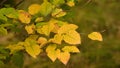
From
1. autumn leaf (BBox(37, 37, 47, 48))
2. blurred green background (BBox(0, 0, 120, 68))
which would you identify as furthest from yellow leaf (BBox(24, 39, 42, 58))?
blurred green background (BBox(0, 0, 120, 68))

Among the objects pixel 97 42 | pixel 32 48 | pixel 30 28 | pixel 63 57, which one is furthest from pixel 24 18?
pixel 97 42

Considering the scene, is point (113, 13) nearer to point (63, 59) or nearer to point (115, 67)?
point (115, 67)

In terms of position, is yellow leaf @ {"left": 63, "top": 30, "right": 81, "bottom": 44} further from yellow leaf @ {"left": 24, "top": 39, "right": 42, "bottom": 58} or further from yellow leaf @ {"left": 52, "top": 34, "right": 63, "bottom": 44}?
yellow leaf @ {"left": 24, "top": 39, "right": 42, "bottom": 58}

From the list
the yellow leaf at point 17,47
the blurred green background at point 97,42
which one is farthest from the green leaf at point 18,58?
the blurred green background at point 97,42

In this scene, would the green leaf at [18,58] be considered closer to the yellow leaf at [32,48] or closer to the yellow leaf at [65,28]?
the yellow leaf at [32,48]

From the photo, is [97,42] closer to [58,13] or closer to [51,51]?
[58,13]

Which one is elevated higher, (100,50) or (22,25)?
(22,25)

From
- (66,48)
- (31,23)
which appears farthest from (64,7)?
(66,48)
